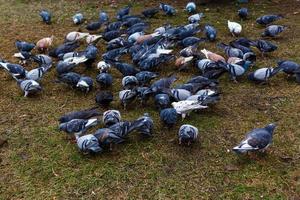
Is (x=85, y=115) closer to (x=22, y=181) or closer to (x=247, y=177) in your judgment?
(x=22, y=181)

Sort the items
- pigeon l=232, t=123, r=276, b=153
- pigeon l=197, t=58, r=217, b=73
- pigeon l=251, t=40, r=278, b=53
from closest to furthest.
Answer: pigeon l=232, t=123, r=276, b=153 < pigeon l=197, t=58, r=217, b=73 < pigeon l=251, t=40, r=278, b=53

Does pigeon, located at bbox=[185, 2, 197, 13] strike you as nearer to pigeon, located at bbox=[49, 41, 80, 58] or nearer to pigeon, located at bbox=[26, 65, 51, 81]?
pigeon, located at bbox=[49, 41, 80, 58]

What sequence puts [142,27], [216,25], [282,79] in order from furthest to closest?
[216,25], [142,27], [282,79]

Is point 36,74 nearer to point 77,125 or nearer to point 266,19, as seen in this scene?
point 77,125

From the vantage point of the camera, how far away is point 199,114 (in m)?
4.98

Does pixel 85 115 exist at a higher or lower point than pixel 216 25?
higher

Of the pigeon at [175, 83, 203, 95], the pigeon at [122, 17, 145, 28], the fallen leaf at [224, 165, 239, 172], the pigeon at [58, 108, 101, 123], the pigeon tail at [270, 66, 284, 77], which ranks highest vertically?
the pigeon at [58, 108, 101, 123]

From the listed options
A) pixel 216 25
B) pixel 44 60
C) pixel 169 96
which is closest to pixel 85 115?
pixel 169 96

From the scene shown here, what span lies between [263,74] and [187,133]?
65.6 inches

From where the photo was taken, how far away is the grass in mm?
3924

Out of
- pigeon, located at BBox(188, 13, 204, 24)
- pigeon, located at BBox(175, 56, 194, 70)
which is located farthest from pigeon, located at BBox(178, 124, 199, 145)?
pigeon, located at BBox(188, 13, 204, 24)

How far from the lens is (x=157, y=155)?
4.35 m

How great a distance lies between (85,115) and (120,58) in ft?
6.30

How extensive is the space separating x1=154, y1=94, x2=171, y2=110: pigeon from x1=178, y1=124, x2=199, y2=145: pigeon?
53 cm
